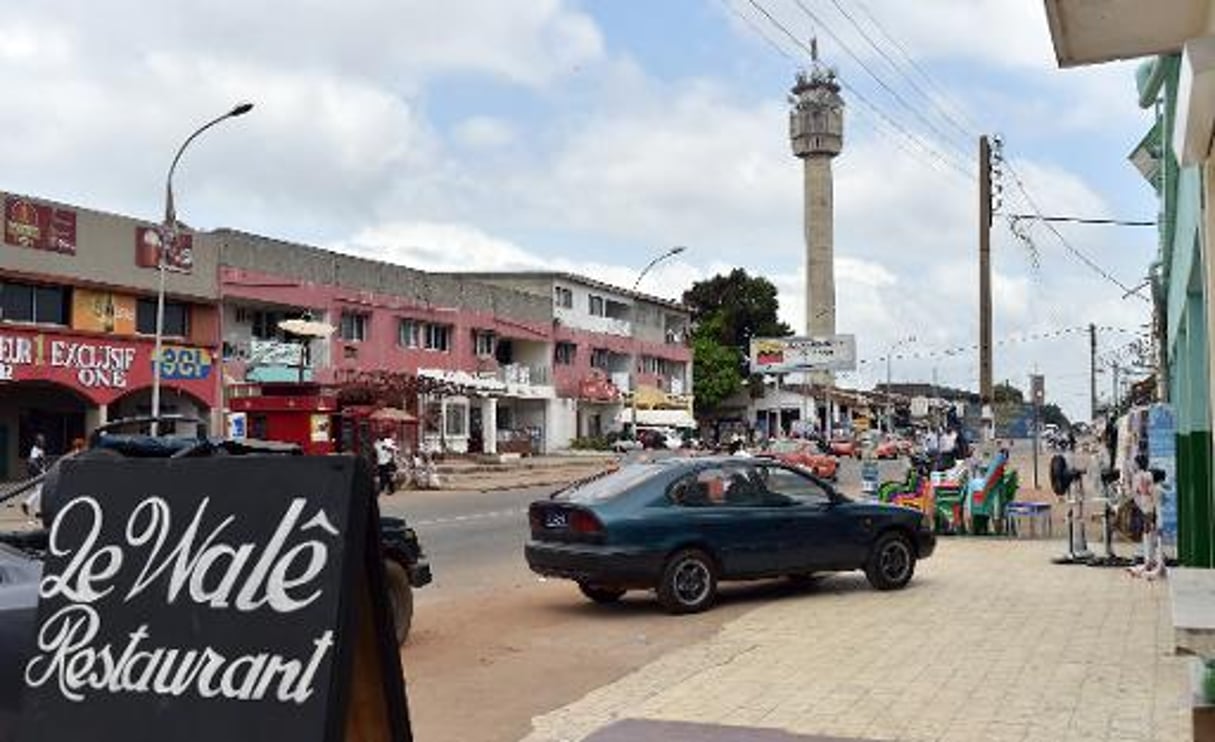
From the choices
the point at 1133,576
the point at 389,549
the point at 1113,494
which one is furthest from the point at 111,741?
the point at 1113,494

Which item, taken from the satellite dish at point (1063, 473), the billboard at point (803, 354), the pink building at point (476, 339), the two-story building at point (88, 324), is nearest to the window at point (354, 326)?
the pink building at point (476, 339)

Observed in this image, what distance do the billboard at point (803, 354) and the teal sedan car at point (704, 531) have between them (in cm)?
6118

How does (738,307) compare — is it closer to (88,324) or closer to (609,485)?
(88,324)

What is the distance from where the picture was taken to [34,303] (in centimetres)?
3644

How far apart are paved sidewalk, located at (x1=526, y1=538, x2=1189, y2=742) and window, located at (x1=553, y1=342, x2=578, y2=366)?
175ft

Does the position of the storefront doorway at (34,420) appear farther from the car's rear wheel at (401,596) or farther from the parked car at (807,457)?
the car's rear wheel at (401,596)

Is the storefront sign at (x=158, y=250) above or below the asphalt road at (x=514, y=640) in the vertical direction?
above

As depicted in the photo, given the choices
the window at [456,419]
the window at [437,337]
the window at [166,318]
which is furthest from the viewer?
the window at [456,419]

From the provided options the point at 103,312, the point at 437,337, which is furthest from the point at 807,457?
the point at 437,337

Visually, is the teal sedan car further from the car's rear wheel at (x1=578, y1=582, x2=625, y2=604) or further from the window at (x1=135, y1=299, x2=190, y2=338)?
the window at (x1=135, y1=299, x2=190, y2=338)

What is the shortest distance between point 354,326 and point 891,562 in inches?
1528

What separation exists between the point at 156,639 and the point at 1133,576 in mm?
13181

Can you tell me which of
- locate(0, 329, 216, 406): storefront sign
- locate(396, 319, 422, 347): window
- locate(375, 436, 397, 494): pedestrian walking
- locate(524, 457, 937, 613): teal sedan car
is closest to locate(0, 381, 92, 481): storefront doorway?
locate(0, 329, 216, 406): storefront sign

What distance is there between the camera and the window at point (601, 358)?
71.1 m
